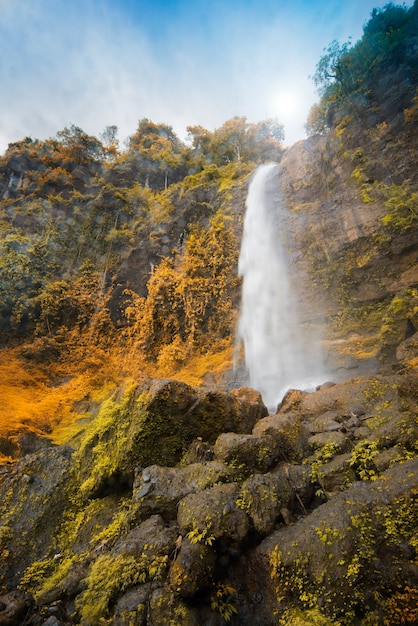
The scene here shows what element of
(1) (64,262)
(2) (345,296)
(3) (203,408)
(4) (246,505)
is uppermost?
(1) (64,262)

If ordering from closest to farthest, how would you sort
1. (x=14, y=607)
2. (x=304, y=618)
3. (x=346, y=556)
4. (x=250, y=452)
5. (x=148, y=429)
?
1. (x=304, y=618)
2. (x=346, y=556)
3. (x=14, y=607)
4. (x=250, y=452)
5. (x=148, y=429)


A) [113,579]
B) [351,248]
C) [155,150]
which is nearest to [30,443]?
[113,579]

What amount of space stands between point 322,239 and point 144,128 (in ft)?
92.4

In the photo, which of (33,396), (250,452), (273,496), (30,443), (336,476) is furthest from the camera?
(33,396)

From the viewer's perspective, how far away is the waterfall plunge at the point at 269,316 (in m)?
13.5

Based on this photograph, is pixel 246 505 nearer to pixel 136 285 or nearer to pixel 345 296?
pixel 345 296

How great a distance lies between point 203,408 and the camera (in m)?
5.96

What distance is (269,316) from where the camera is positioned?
16094mm

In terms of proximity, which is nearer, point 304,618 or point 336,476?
point 304,618

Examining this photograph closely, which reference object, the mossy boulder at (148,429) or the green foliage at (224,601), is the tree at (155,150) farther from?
the green foliage at (224,601)

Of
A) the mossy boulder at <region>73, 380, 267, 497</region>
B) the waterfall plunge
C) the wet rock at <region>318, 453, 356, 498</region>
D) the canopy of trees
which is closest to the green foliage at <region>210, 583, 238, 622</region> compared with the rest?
the wet rock at <region>318, 453, 356, 498</region>

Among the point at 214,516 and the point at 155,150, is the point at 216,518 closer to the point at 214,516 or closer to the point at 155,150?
the point at 214,516

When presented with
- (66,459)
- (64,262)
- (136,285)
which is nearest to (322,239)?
(136,285)

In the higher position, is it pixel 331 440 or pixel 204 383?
pixel 331 440
